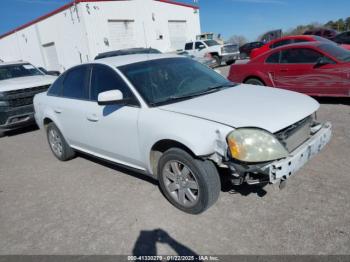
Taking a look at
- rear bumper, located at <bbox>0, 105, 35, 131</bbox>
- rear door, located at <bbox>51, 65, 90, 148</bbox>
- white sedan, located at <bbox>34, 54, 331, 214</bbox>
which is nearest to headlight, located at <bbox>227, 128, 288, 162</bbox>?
white sedan, located at <bbox>34, 54, 331, 214</bbox>

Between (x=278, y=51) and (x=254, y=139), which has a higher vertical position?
(x=278, y=51)

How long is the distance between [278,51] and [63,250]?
6209 millimetres

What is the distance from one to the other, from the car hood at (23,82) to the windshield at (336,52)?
6.89 m

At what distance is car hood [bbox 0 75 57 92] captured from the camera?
7.27 metres

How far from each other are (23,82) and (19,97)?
56 centimetres

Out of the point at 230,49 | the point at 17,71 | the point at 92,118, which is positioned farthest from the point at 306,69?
the point at 230,49

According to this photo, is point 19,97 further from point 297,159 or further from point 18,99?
point 297,159

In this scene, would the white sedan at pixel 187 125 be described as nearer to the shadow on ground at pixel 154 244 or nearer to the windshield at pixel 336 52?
the shadow on ground at pixel 154 244

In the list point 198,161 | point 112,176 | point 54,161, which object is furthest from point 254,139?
point 54,161

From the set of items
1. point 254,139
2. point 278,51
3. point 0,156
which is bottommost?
point 0,156

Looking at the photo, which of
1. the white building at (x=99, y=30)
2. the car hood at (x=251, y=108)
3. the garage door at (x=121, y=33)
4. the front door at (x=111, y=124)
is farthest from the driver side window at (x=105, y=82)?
the garage door at (x=121, y=33)

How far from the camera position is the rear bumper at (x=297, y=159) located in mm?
2598

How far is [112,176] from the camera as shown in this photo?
437cm

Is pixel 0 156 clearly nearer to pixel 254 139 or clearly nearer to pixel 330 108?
pixel 254 139
